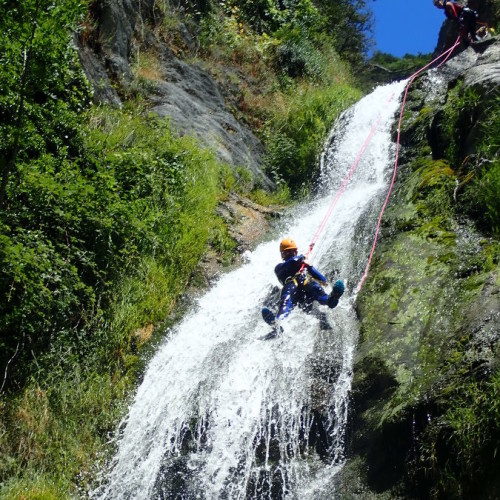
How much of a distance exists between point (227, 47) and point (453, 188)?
9021mm

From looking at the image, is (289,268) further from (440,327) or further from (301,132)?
(301,132)

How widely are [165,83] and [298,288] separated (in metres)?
6.43

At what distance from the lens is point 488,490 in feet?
13.0

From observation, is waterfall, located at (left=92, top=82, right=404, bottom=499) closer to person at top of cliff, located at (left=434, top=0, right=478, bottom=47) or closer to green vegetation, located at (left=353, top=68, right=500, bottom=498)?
green vegetation, located at (left=353, top=68, right=500, bottom=498)

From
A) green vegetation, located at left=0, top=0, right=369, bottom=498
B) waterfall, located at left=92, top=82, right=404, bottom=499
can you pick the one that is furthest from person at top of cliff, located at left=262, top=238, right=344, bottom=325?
green vegetation, located at left=0, top=0, right=369, bottom=498

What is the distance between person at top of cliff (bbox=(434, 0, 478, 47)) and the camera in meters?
13.6

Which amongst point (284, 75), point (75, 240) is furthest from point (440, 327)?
point (284, 75)

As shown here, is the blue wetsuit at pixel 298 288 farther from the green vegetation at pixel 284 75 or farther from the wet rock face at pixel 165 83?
the green vegetation at pixel 284 75

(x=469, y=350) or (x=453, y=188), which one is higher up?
(x=453, y=188)

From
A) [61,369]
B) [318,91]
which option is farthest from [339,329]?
[318,91]

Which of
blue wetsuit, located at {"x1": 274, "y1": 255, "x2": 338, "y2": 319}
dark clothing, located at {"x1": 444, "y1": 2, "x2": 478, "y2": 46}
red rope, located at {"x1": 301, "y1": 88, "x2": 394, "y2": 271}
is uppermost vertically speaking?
dark clothing, located at {"x1": 444, "y1": 2, "x2": 478, "y2": 46}

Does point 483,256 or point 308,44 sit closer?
point 483,256

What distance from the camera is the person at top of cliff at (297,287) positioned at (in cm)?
661

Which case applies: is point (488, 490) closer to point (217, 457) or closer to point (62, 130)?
point (217, 457)
